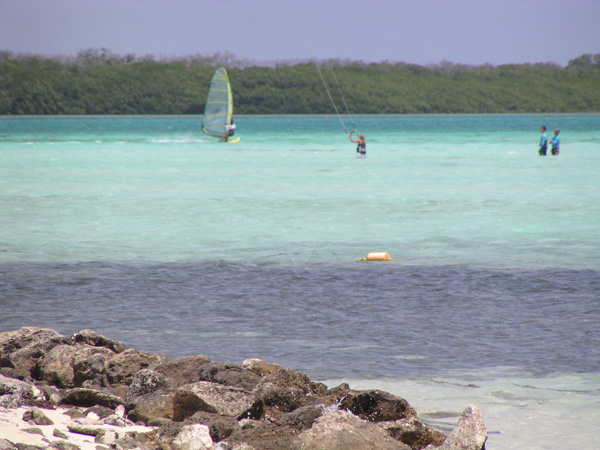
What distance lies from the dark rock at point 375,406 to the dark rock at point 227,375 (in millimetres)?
794

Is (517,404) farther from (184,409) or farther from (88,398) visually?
(88,398)

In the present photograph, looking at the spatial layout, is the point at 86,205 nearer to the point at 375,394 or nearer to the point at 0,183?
the point at 0,183

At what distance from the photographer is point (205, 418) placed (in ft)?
15.7

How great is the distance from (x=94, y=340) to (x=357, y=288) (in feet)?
12.6

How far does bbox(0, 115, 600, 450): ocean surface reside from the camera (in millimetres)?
6176

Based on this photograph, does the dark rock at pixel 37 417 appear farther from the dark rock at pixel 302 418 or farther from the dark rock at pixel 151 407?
the dark rock at pixel 302 418

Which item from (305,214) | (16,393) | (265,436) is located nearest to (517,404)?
(265,436)

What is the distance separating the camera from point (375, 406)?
490 cm

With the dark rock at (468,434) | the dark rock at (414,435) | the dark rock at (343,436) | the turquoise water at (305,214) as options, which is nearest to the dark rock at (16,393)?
the dark rock at (343,436)

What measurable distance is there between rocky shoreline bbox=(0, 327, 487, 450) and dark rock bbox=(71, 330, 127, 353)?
0.07 meters

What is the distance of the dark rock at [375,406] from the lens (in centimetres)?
486

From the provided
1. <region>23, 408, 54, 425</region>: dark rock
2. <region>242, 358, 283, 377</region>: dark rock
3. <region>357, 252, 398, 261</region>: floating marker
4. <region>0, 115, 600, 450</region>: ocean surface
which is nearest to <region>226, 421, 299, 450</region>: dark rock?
<region>242, 358, 283, 377</region>: dark rock

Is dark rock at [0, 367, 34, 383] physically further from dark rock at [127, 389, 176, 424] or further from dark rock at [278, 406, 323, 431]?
dark rock at [278, 406, 323, 431]

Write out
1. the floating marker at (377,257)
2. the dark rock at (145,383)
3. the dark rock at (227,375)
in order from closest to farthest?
the dark rock at (145,383)
the dark rock at (227,375)
the floating marker at (377,257)
